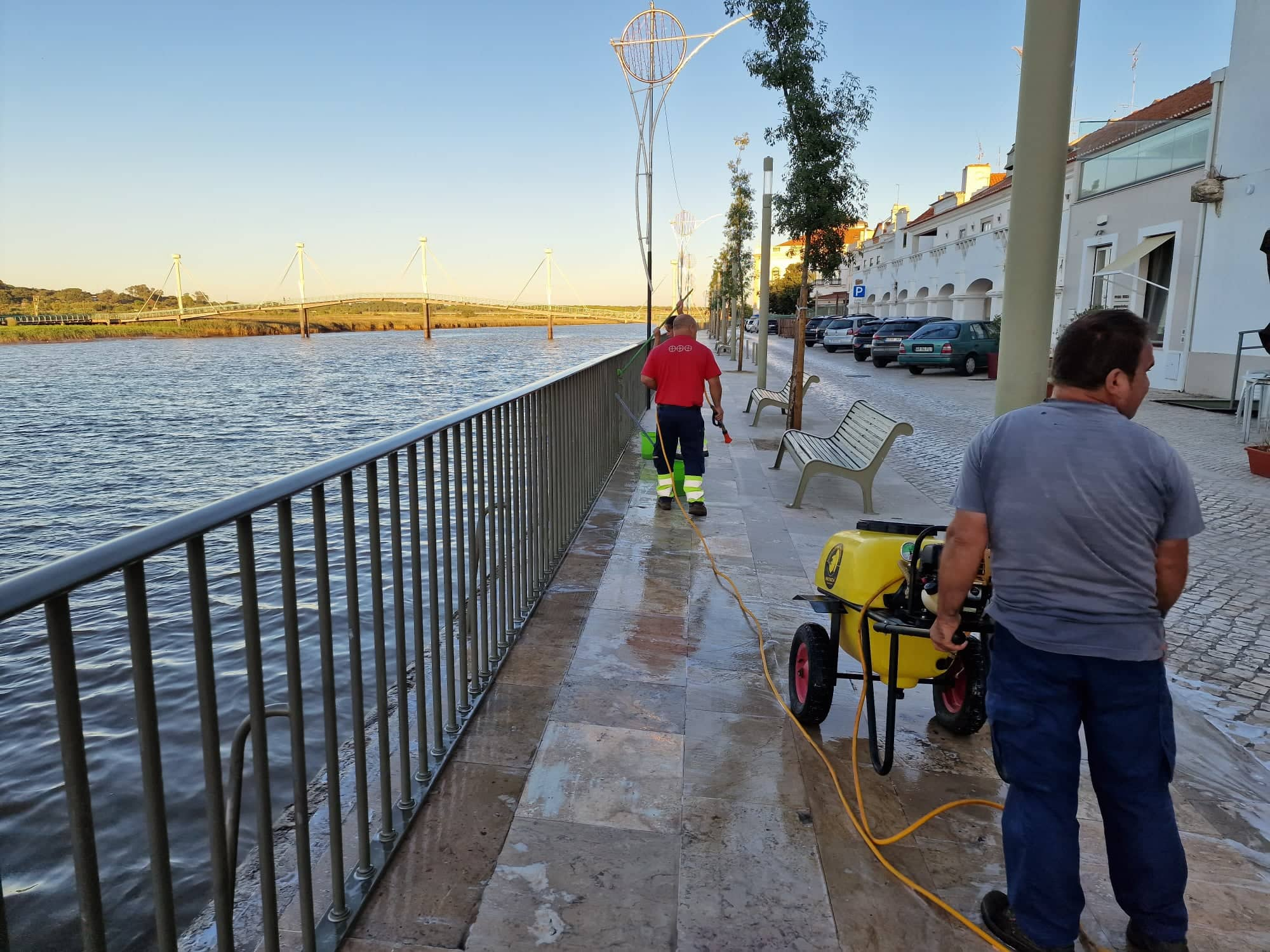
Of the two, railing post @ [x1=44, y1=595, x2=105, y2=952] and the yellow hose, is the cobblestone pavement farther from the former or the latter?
railing post @ [x1=44, y1=595, x2=105, y2=952]

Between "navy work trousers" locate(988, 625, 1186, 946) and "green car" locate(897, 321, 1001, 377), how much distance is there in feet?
83.9

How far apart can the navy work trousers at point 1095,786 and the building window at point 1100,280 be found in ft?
79.3

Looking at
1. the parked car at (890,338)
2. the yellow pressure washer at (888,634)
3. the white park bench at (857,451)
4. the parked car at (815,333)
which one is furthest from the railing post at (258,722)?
the parked car at (815,333)

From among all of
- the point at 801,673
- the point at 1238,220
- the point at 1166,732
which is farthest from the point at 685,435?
the point at 1238,220

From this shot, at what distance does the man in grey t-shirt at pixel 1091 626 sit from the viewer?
85.0 inches

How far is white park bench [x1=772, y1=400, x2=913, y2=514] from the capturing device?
728 centimetres

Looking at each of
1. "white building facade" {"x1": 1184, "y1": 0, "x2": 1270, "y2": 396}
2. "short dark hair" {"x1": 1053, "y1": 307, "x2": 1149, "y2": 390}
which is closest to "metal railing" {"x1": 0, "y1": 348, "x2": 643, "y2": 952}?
"short dark hair" {"x1": 1053, "y1": 307, "x2": 1149, "y2": 390}

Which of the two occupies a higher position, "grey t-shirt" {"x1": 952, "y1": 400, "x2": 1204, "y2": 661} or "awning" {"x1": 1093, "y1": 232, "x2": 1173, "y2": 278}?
"awning" {"x1": 1093, "y1": 232, "x2": 1173, "y2": 278}

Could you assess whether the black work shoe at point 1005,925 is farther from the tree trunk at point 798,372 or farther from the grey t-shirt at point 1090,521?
the tree trunk at point 798,372

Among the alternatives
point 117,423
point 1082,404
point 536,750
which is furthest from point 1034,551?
point 117,423

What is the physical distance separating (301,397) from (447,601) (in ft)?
119

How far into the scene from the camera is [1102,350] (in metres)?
2.21

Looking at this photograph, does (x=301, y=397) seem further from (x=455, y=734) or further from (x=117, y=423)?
(x=455, y=734)

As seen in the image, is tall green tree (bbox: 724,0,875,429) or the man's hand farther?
tall green tree (bbox: 724,0,875,429)
